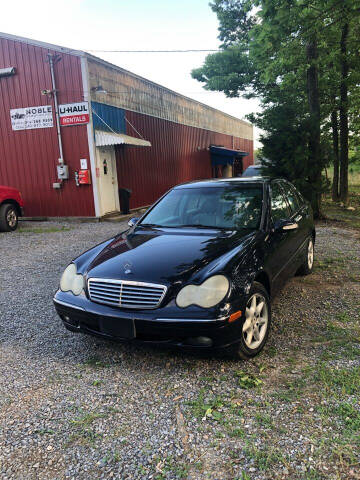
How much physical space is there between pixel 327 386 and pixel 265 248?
4.27 feet

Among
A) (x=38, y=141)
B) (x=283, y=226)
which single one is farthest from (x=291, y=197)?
(x=38, y=141)

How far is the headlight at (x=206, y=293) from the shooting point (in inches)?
107

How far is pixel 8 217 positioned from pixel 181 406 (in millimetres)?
9632

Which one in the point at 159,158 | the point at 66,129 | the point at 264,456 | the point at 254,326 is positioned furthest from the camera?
the point at 159,158

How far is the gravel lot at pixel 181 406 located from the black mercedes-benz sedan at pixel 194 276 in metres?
0.33

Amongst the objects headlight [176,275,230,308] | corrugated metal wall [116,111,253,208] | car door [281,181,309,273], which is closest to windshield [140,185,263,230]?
car door [281,181,309,273]

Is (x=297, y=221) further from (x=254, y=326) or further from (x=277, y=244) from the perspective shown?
(x=254, y=326)

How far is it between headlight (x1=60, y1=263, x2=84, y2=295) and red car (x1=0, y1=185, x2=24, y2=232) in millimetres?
7999

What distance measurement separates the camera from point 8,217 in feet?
34.8

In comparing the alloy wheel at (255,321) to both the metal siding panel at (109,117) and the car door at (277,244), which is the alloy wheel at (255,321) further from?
the metal siding panel at (109,117)

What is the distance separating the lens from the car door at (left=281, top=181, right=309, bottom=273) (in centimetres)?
450

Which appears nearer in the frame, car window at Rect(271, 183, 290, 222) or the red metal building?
car window at Rect(271, 183, 290, 222)

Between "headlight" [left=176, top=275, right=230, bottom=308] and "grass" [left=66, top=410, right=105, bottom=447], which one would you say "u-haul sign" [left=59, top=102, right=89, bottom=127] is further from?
"grass" [left=66, top=410, right=105, bottom=447]

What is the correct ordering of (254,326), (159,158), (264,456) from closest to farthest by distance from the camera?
(264,456), (254,326), (159,158)
